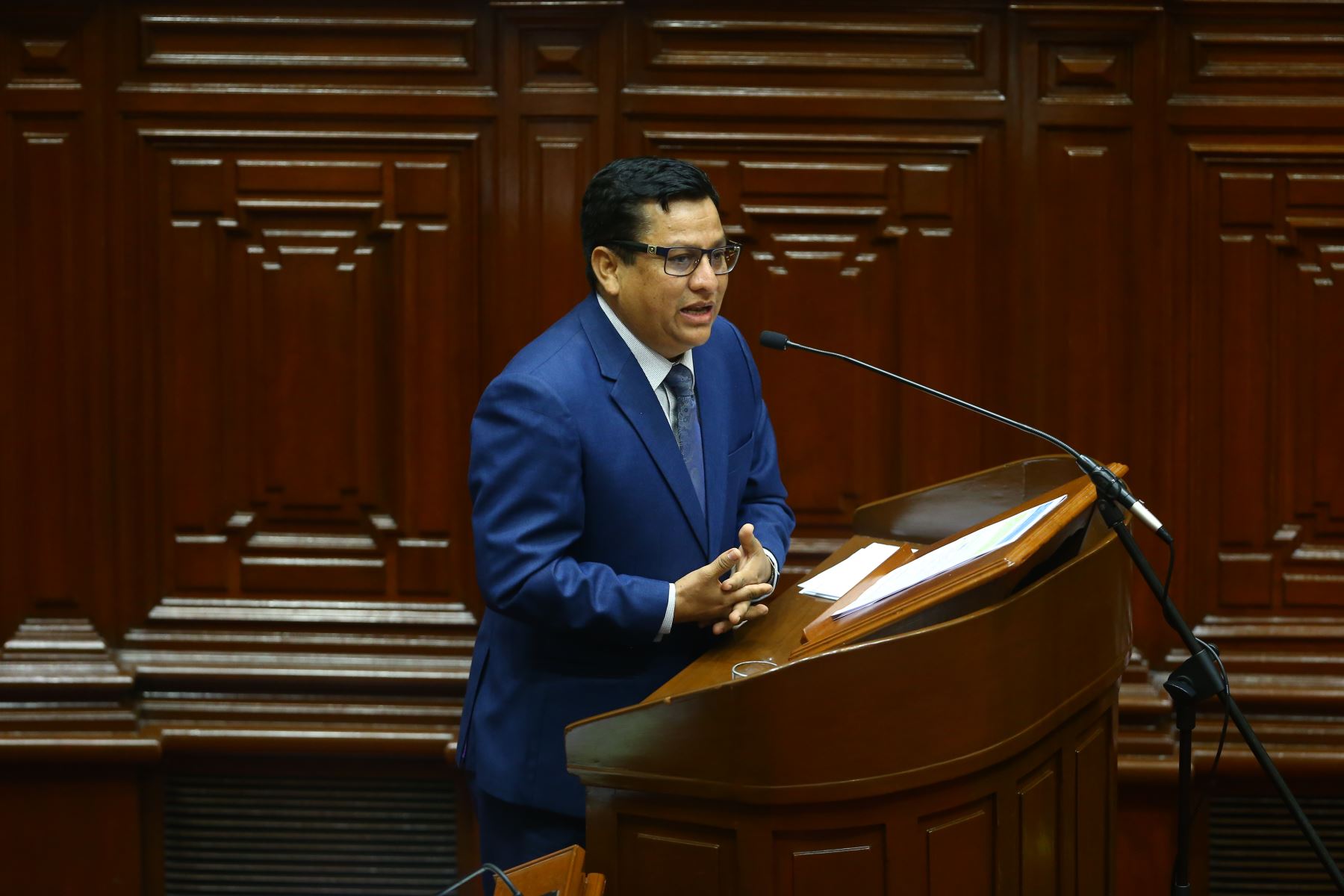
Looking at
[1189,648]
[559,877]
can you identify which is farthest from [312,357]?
[1189,648]

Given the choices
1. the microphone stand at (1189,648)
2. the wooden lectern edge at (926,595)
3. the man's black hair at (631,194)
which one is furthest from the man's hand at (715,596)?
the man's black hair at (631,194)

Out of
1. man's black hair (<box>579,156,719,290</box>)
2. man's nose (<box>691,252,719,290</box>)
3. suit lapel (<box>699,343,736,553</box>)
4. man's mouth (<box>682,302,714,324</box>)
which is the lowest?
suit lapel (<box>699,343,736,553</box>)

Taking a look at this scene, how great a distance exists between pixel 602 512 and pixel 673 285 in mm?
381

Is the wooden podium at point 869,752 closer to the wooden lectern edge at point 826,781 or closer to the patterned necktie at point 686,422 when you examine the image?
the wooden lectern edge at point 826,781

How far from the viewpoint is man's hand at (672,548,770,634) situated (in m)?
2.04

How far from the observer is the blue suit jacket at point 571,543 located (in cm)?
208

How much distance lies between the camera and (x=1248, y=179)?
3572mm

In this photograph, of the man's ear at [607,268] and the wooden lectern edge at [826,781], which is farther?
the man's ear at [607,268]

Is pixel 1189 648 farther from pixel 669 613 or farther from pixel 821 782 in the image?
pixel 669 613

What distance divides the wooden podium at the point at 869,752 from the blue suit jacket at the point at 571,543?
0.23 metres

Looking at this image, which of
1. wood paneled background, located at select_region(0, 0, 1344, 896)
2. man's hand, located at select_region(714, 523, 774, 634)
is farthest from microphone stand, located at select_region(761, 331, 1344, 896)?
wood paneled background, located at select_region(0, 0, 1344, 896)

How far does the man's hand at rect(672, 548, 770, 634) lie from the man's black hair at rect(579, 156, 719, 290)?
1.71 ft

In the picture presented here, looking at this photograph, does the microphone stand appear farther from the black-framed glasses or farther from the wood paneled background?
the wood paneled background

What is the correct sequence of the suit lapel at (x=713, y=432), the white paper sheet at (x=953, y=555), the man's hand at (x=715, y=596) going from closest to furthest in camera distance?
the white paper sheet at (x=953, y=555) → the man's hand at (x=715, y=596) → the suit lapel at (x=713, y=432)
